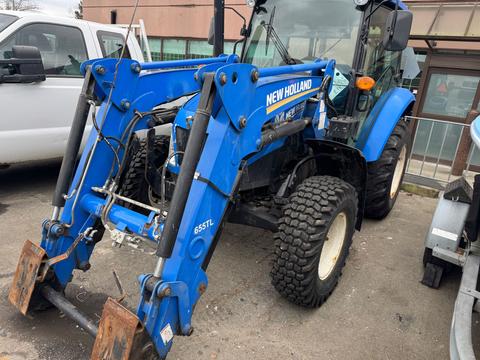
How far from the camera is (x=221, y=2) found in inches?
138

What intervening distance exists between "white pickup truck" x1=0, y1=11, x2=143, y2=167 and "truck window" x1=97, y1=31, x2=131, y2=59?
2 centimetres

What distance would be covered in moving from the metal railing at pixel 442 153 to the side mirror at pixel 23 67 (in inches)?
215

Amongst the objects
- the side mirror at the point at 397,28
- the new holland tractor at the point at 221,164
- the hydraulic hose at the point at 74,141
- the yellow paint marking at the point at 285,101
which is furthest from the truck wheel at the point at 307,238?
the hydraulic hose at the point at 74,141

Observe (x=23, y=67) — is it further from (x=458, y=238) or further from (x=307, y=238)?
(x=458, y=238)

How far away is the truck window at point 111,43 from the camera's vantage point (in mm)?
5051

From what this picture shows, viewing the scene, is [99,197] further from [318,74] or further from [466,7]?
[466,7]

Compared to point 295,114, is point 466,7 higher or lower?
higher

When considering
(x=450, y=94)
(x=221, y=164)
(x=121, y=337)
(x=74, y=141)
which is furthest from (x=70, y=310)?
(x=450, y=94)

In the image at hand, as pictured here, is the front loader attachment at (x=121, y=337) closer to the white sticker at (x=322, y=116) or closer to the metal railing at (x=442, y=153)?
the white sticker at (x=322, y=116)

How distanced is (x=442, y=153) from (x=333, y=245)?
18.8 feet

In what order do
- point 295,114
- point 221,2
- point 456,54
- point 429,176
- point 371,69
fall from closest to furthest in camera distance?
point 295,114 → point 221,2 → point 371,69 → point 429,176 → point 456,54

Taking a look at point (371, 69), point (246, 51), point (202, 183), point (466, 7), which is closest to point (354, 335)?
point (202, 183)

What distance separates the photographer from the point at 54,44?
15.1 ft

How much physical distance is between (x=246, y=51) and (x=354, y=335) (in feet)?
9.26
